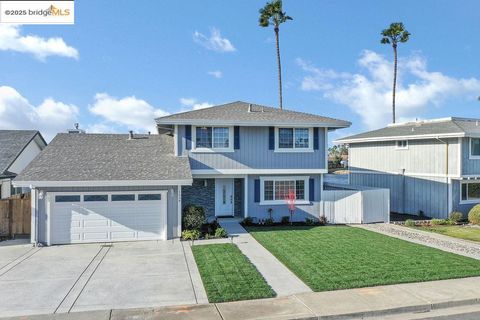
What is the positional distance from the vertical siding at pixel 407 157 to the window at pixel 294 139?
301 inches

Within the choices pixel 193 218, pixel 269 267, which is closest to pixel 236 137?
pixel 193 218

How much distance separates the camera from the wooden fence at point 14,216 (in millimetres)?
14367

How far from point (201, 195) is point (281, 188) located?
13.2 feet

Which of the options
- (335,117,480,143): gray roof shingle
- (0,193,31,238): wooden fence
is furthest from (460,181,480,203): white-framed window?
(0,193,31,238): wooden fence

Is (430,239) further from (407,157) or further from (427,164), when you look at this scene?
(407,157)

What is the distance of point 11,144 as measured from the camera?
872 inches

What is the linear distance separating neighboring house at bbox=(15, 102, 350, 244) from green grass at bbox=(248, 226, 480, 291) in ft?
10.5

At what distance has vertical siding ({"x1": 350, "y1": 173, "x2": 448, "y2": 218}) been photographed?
784 inches

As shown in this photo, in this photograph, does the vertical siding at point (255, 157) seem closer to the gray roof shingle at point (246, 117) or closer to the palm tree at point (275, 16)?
the gray roof shingle at point (246, 117)

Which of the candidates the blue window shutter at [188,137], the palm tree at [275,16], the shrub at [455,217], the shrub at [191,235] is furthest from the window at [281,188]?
the palm tree at [275,16]

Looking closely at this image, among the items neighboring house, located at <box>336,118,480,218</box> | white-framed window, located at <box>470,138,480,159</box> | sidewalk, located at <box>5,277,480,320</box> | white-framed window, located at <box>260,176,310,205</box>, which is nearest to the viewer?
sidewalk, located at <box>5,277,480,320</box>

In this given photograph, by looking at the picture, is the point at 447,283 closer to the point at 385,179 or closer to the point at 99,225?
the point at 99,225

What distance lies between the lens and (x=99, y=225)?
14023mm

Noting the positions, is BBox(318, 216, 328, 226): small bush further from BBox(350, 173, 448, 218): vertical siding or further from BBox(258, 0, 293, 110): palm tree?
BBox(258, 0, 293, 110): palm tree
